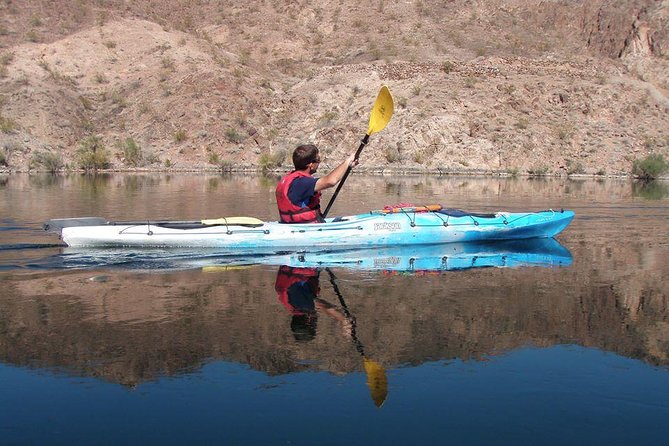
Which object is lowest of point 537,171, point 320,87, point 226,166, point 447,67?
point 226,166

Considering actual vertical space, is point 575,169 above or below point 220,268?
above

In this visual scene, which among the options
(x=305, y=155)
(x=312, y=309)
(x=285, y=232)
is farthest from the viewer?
(x=285, y=232)

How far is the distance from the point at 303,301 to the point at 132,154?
35.7m

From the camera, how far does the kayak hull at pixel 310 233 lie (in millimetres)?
11008

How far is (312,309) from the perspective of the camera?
A: 289 inches

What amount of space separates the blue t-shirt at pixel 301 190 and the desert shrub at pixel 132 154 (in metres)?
32.2

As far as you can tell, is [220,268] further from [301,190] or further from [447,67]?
[447,67]

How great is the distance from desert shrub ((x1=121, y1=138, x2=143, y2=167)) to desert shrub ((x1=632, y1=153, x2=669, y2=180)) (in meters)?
25.8

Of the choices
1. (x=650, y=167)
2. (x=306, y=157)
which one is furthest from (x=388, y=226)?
(x=650, y=167)

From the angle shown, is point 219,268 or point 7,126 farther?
point 7,126

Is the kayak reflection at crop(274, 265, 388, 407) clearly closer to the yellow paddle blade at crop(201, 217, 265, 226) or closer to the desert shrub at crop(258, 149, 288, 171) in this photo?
the yellow paddle blade at crop(201, 217, 265, 226)

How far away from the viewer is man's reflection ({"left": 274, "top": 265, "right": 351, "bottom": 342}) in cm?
660

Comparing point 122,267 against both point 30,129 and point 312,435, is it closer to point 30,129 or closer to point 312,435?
point 312,435

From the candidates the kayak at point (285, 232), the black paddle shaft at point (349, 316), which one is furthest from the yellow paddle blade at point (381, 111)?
the black paddle shaft at point (349, 316)
